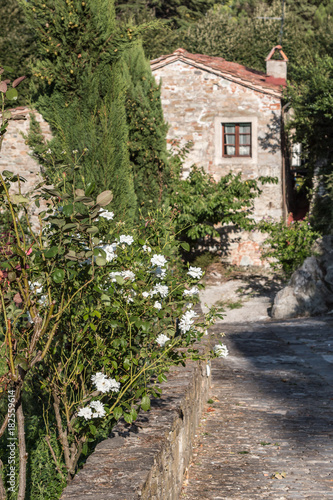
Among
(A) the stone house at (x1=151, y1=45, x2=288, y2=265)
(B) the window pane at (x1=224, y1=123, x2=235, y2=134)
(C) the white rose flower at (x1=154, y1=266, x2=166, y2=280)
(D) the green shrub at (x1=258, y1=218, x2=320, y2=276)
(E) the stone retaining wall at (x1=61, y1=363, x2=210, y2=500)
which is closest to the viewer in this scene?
(E) the stone retaining wall at (x1=61, y1=363, x2=210, y2=500)

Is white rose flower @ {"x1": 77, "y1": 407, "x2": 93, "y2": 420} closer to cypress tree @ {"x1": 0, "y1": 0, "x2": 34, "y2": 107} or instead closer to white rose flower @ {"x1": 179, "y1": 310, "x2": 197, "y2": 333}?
white rose flower @ {"x1": 179, "y1": 310, "x2": 197, "y2": 333}

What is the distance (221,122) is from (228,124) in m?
0.22

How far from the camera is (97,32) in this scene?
351 inches

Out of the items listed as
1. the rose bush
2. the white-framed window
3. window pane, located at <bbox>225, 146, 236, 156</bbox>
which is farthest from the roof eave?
the rose bush

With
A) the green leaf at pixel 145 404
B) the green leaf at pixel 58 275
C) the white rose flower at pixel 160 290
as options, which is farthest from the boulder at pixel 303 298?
the green leaf at pixel 58 275

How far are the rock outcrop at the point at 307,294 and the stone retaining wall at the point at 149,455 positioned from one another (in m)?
8.13

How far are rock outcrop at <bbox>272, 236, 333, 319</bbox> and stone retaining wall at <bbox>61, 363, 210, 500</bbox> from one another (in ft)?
26.7

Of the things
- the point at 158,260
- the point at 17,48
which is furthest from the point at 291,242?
the point at 17,48

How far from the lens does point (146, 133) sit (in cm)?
1158

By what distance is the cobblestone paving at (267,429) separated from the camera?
3650 millimetres

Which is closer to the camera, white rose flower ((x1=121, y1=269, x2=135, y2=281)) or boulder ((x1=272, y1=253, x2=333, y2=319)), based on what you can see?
white rose flower ((x1=121, y1=269, x2=135, y2=281))

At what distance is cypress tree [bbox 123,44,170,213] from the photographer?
37.2 ft

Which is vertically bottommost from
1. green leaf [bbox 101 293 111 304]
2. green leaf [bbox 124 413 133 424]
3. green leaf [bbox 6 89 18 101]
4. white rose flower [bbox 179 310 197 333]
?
green leaf [bbox 124 413 133 424]

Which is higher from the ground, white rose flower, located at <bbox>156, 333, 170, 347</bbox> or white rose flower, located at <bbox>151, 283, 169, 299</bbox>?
white rose flower, located at <bbox>151, 283, 169, 299</bbox>
